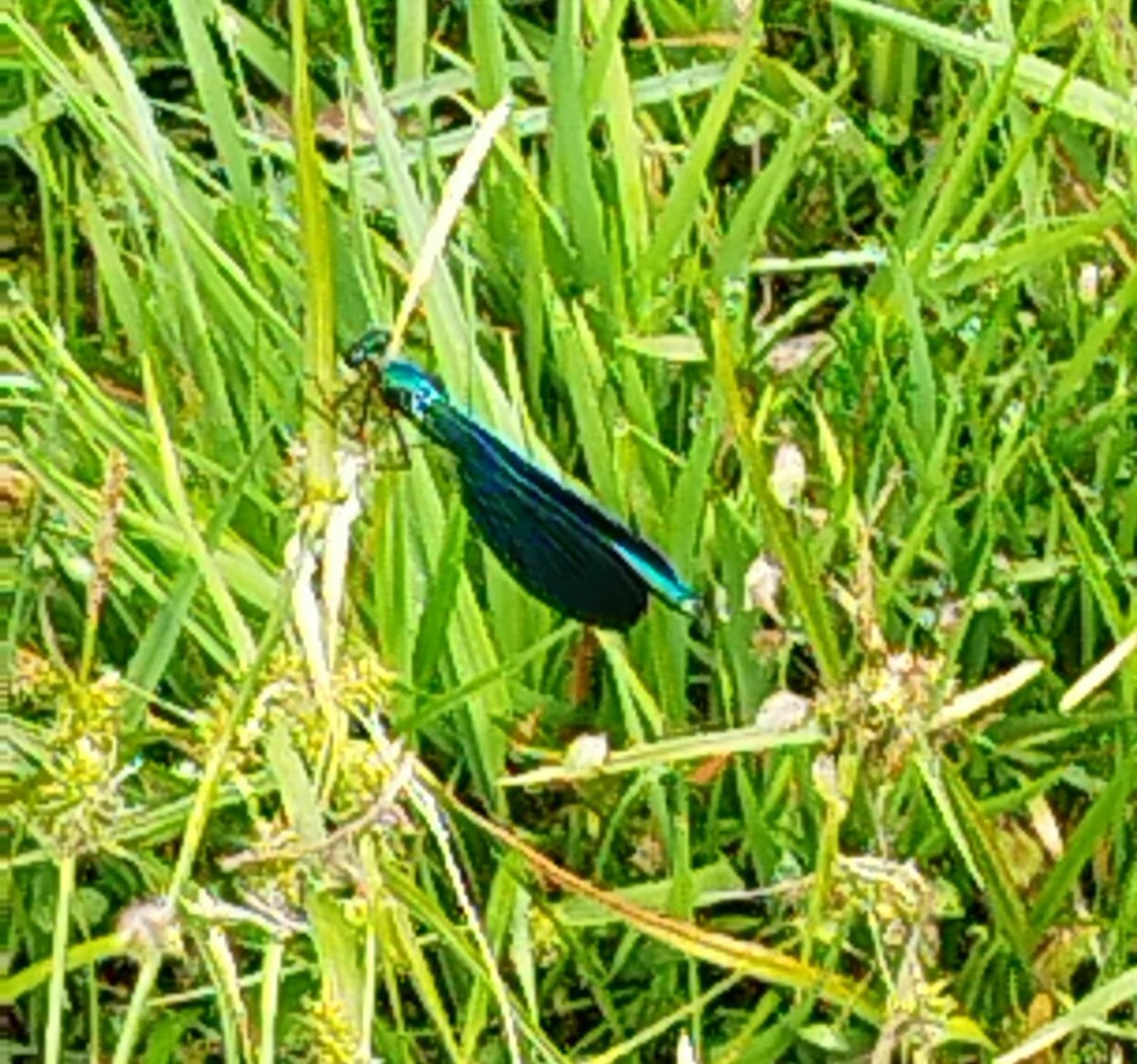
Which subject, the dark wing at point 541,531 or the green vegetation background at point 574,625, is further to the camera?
the dark wing at point 541,531

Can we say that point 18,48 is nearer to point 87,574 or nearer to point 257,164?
point 257,164

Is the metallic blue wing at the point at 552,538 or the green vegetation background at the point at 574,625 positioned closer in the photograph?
the green vegetation background at the point at 574,625

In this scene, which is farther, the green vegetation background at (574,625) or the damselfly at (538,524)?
the damselfly at (538,524)

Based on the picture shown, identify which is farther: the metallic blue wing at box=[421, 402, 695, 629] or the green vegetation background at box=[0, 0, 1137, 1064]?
the metallic blue wing at box=[421, 402, 695, 629]

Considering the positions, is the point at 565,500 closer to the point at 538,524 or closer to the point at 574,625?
the point at 538,524

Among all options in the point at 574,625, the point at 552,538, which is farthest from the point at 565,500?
the point at 574,625
